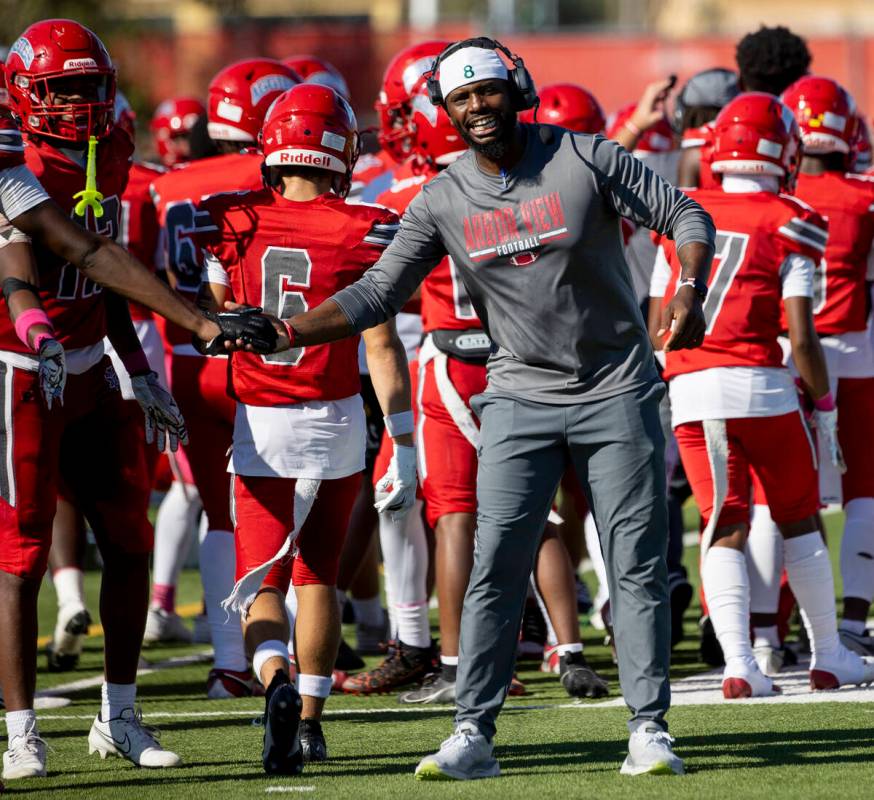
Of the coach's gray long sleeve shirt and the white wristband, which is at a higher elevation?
the coach's gray long sleeve shirt

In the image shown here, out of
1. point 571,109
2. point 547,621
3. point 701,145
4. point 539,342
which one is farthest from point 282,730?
point 701,145

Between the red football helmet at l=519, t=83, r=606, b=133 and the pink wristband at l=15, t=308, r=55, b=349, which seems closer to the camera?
the pink wristband at l=15, t=308, r=55, b=349

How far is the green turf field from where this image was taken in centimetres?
470

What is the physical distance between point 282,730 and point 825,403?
2648 millimetres

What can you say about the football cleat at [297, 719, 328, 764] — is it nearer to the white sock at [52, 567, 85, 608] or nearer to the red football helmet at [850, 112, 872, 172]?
the white sock at [52, 567, 85, 608]

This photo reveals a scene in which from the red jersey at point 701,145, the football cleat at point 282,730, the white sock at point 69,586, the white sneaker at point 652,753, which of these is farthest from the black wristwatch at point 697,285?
the white sock at point 69,586

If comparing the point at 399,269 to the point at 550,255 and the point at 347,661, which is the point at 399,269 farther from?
the point at 347,661

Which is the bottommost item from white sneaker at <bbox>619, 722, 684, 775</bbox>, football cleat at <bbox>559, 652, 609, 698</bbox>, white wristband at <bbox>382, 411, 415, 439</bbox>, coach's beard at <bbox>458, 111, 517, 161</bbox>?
football cleat at <bbox>559, 652, 609, 698</bbox>

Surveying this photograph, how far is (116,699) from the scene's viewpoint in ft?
17.7

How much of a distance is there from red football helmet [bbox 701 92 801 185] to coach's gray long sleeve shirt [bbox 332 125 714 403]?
163 centimetres

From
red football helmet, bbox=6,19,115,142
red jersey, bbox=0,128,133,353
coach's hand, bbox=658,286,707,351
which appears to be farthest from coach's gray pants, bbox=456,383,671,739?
red football helmet, bbox=6,19,115,142

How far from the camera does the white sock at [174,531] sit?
27.3ft

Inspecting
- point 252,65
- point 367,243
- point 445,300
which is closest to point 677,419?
point 445,300

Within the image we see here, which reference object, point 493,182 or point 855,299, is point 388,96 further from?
point 493,182
